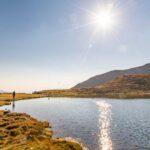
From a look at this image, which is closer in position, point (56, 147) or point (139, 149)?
point (56, 147)

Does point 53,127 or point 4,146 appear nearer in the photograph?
point 4,146

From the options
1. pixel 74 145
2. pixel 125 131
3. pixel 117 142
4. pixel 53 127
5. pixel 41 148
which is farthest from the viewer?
pixel 53 127

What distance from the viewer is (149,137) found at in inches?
1991

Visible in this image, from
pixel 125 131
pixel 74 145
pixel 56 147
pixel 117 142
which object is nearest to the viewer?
pixel 56 147

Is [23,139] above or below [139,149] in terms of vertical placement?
above

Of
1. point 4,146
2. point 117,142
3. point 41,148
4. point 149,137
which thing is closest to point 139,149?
point 117,142

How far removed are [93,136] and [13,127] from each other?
17.3m

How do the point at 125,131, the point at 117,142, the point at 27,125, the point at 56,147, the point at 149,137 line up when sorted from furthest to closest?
the point at 125,131
the point at 27,125
the point at 149,137
the point at 117,142
the point at 56,147

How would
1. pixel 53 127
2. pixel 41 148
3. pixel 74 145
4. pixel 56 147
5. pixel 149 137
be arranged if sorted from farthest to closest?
pixel 53 127 → pixel 149 137 → pixel 74 145 → pixel 56 147 → pixel 41 148

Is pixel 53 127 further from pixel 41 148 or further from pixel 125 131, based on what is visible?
pixel 41 148

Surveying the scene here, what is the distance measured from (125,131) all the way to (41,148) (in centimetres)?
2785

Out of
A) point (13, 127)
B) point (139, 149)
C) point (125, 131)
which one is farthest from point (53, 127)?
point (139, 149)

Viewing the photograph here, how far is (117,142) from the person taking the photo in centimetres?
4672

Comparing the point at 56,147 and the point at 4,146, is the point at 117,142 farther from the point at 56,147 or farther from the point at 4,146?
the point at 4,146
